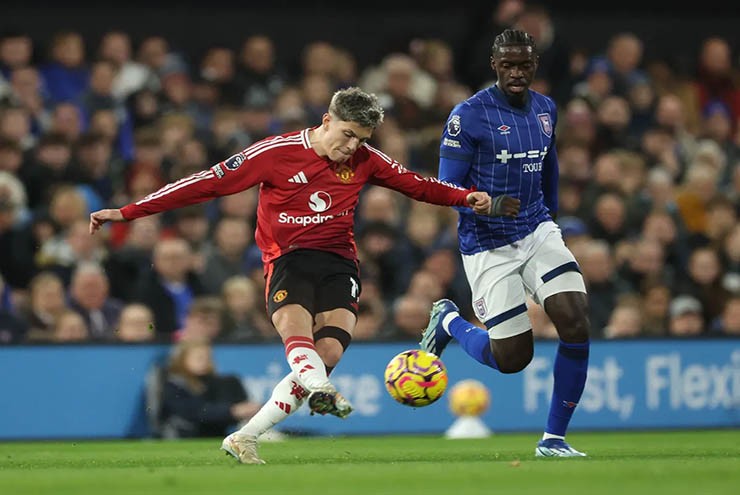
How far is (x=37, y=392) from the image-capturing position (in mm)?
13148

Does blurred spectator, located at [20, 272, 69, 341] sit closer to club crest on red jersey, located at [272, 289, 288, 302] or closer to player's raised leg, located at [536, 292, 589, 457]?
club crest on red jersey, located at [272, 289, 288, 302]

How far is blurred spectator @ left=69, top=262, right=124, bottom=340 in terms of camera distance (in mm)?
13648

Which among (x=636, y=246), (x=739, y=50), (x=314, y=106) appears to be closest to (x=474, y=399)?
(x=636, y=246)

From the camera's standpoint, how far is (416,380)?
9.52 m

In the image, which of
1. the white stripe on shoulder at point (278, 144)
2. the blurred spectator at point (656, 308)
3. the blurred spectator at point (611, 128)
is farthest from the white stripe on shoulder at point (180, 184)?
the blurred spectator at point (611, 128)

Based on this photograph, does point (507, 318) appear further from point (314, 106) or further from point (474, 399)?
point (314, 106)

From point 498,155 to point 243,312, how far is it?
5.02 m

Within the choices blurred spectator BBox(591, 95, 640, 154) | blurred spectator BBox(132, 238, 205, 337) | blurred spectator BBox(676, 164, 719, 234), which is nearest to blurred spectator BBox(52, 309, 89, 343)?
blurred spectator BBox(132, 238, 205, 337)

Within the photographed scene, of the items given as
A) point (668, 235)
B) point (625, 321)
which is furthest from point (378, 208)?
point (668, 235)

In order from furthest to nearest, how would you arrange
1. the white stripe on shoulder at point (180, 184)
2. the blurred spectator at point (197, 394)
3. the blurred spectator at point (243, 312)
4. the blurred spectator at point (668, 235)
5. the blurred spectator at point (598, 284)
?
the blurred spectator at point (668, 235) → the blurred spectator at point (598, 284) → the blurred spectator at point (243, 312) → the blurred spectator at point (197, 394) → the white stripe on shoulder at point (180, 184)

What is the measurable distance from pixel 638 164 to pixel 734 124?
8.89ft

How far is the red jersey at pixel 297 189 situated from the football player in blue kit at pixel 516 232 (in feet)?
1.32

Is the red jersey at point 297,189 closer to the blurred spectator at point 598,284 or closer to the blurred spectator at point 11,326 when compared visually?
the blurred spectator at point 11,326

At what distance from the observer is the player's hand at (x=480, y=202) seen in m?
9.08
